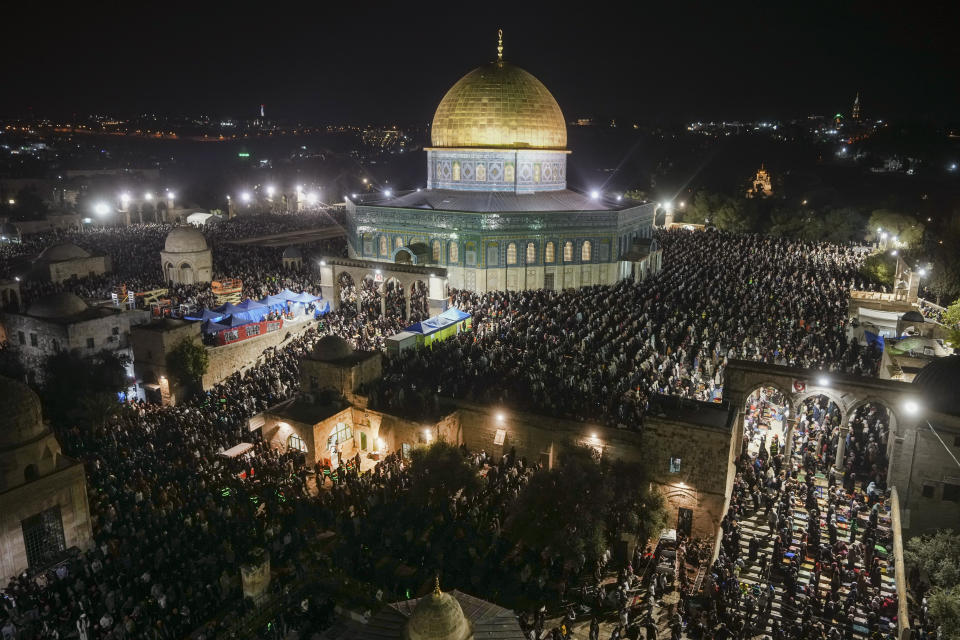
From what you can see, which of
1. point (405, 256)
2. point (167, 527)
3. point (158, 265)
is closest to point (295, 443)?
point (167, 527)

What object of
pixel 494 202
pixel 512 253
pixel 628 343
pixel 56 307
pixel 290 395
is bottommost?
pixel 290 395

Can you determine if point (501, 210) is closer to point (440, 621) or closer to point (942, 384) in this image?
point (942, 384)

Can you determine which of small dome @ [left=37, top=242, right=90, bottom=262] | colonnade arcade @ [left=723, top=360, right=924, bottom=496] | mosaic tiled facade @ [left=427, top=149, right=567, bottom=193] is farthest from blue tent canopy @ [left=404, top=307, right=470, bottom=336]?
small dome @ [left=37, top=242, right=90, bottom=262]

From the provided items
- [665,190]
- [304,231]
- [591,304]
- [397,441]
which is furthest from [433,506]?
[665,190]

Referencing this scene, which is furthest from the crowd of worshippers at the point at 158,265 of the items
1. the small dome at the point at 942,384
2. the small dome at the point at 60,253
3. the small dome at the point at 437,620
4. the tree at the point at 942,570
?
the tree at the point at 942,570

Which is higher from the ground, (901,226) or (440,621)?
(901,226)

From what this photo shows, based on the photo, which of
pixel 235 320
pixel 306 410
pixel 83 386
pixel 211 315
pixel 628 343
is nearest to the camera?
pixel 306 410

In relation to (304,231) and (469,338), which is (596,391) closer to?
(469,338)

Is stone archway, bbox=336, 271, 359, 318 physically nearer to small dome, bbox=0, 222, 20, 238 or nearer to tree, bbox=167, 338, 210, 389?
tree, bbox=167, 338, 210, 389
